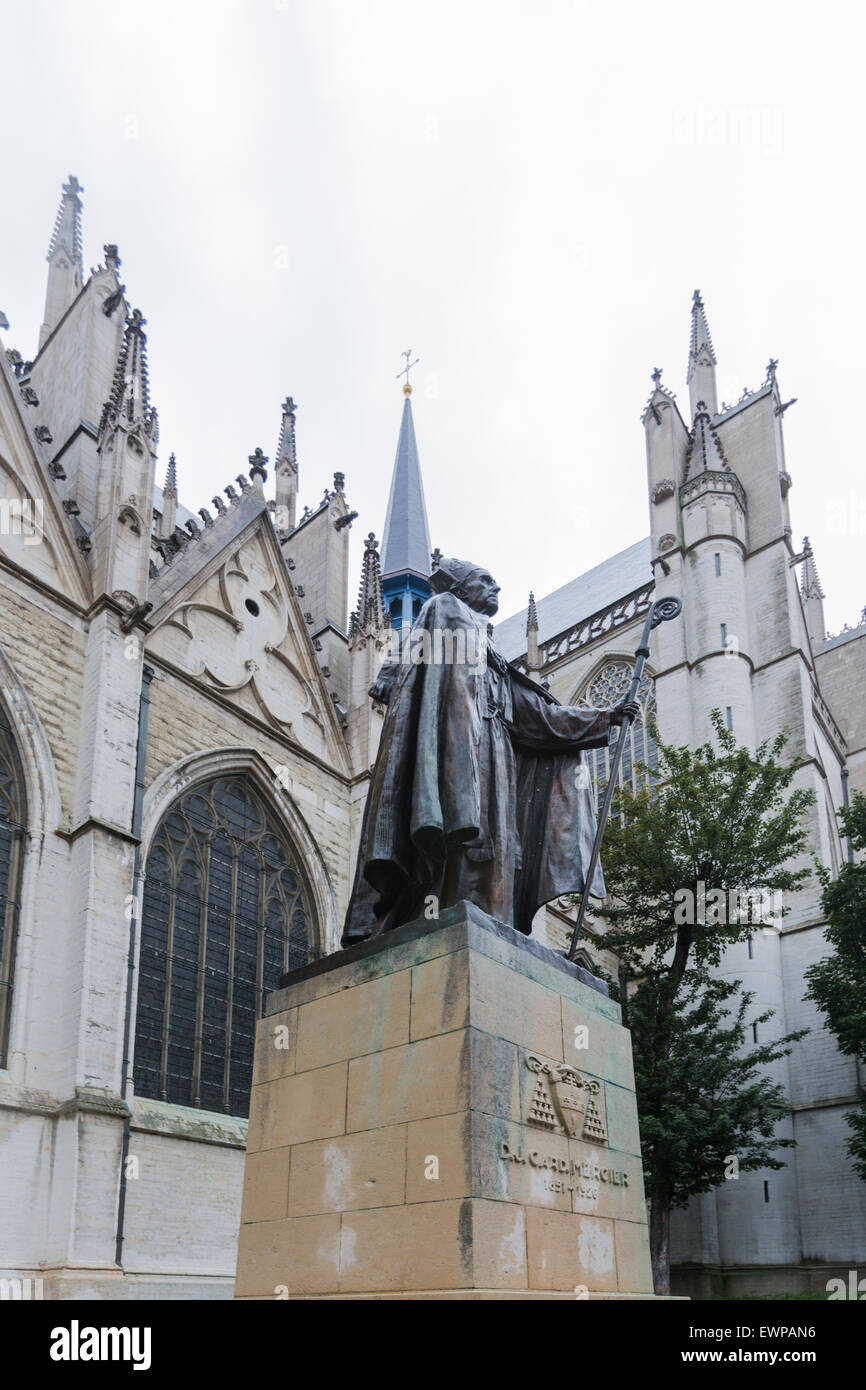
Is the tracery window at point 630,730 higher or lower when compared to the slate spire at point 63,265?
lower

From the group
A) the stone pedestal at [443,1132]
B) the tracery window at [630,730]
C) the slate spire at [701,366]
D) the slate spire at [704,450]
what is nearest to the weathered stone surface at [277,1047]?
the stone pedestal at [443,1132]

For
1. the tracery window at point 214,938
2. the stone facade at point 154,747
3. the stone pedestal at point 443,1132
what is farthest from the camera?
the tracery window at point 214,938

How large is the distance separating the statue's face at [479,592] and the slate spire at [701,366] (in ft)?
105

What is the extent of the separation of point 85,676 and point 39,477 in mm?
3130

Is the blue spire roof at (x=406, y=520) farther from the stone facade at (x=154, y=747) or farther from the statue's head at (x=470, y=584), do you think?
the statue's head at (x=470, y=584)

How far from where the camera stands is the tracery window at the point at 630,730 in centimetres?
3366

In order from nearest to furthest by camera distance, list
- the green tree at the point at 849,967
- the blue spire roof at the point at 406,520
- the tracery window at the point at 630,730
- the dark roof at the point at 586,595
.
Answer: the green tree at the point at 849,967
the tracery window at the point at 630,730
the dark roof at the point at 586,595
the blue spire roof at the point at 406,520

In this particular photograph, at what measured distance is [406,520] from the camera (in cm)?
6116

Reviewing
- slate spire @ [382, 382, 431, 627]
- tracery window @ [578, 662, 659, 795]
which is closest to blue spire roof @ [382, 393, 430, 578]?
slate spire @ [382, 382, 431, 627]

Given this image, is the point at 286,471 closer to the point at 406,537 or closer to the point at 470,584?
the point at 470,584

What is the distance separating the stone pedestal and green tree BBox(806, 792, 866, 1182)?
1711 cm

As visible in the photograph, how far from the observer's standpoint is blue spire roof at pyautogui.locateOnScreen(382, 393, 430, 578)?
5962 centimetres

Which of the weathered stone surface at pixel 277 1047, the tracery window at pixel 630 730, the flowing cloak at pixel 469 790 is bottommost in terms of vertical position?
the weathered stone surface at pixel 277 1047

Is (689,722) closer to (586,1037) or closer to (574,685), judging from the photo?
(574,685)
